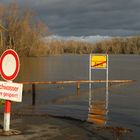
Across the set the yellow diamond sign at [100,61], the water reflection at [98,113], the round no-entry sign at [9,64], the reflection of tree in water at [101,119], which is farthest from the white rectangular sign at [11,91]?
the yellow diamond sign at [100,61]

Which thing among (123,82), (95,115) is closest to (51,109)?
(95,115)

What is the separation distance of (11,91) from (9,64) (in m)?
0.65

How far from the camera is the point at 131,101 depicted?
22125mm

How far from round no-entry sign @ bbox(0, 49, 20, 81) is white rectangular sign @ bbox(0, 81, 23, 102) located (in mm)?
164

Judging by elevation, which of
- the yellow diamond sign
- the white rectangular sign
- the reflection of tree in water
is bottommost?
the reflection of tree in water

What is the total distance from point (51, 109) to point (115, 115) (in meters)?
3.26

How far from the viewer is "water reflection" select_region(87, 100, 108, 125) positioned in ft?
46.1

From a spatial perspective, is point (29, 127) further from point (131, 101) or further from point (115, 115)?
point (131, 101)

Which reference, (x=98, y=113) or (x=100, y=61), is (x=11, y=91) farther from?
(x=100, y=61)

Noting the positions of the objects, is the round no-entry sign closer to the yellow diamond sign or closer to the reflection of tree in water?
the reflection of tree in water

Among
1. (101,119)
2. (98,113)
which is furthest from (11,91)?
(98,113)

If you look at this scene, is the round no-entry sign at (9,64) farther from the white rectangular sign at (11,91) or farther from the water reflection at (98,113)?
the water reflection at (98,113)

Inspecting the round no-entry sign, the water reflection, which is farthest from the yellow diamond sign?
the round no-entry sign

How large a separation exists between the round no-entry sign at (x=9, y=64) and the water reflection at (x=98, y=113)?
14.6ft
